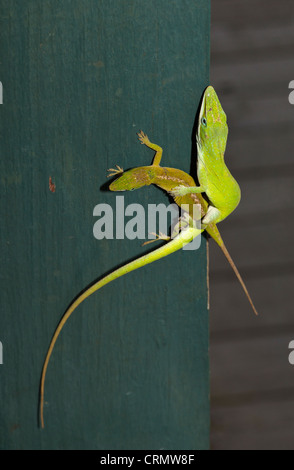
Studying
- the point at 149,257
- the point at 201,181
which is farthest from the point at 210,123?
the point at 149,257

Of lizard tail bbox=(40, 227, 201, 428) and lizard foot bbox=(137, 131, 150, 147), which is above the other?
lizard foot bbox=(137, 131, 150, 147)

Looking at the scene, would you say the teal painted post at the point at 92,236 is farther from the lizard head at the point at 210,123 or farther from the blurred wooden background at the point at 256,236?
the blurred wooden background at the point at 256,236

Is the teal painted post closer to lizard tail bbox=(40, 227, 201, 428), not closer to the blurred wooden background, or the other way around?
lizard tail bbox=(40, 227, 201, 428)

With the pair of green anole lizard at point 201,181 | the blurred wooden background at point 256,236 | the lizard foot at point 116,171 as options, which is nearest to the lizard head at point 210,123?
the pair of green anole lizard at point 201,181

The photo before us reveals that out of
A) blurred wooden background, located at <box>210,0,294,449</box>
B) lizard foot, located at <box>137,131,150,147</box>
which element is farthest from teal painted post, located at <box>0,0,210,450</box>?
blurred wooden background, located at <box>210,0,294,449</box>

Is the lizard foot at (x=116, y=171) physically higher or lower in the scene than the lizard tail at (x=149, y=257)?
higher

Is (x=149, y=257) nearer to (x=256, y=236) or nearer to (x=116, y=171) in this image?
(x=116, y=171)
